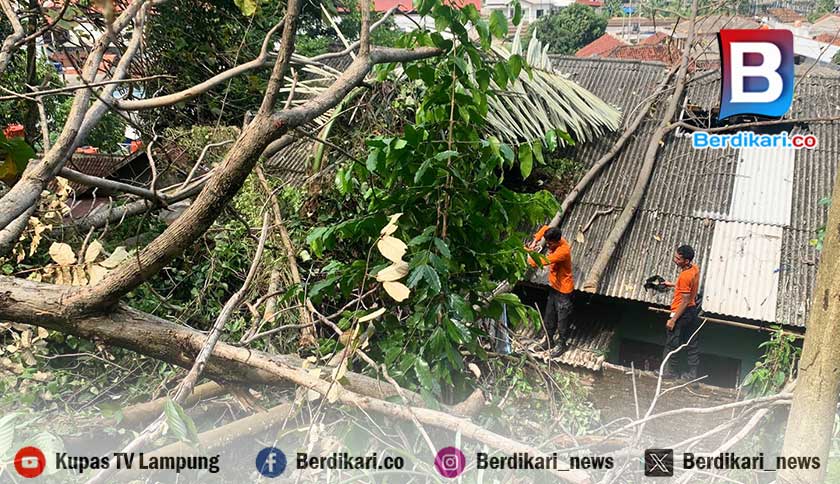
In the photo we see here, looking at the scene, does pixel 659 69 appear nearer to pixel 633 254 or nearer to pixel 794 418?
pixel 633 254

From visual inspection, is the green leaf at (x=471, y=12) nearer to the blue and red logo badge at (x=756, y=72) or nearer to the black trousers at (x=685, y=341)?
the black trousers at (x=685, y=341)

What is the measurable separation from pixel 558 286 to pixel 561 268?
0.22 metres

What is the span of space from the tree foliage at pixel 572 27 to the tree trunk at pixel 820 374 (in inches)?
1064

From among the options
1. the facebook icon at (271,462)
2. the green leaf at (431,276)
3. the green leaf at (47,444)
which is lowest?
the green leaf at (47,444)

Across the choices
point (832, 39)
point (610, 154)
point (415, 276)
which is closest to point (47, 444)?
point (415, 276)

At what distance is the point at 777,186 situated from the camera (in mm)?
6555

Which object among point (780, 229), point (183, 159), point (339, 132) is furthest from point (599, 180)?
point (183, 159)

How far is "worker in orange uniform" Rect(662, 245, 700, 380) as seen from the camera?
489 cm

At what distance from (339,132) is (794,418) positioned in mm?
2939

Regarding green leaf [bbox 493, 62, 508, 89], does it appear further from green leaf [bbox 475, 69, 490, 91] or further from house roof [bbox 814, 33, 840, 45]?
house roof [bbox 814, 33, 840, 45]

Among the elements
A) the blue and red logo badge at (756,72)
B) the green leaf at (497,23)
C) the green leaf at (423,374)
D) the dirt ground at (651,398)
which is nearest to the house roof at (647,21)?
the blue and red logo badge at (756,72)

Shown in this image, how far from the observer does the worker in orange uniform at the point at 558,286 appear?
16.7 feet

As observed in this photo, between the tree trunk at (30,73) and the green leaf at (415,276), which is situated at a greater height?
the tree trunk at (30,73)

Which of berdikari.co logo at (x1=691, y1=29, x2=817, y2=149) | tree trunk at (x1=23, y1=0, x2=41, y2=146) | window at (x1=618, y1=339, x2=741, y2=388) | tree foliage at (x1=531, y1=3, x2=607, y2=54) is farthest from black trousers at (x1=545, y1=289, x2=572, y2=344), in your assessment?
tree foliage at (x1=531, y1=3, x2=607, y2=54)
